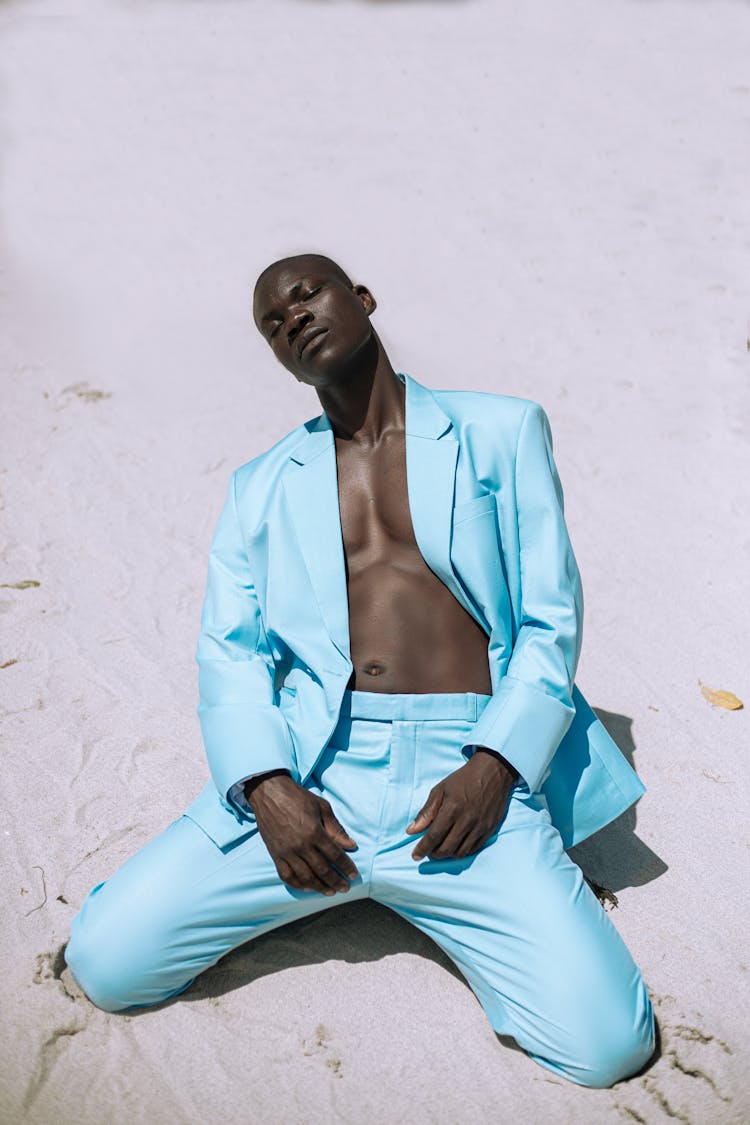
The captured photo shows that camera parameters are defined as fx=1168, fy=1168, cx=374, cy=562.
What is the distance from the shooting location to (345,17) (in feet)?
32.8

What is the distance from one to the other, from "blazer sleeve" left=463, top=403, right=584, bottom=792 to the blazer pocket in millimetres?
84

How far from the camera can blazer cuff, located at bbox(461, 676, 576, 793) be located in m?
2.79

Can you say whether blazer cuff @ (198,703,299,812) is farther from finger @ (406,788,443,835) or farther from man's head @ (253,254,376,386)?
man's head @ (253,254,376,386)

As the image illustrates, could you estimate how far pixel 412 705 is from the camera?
294cm

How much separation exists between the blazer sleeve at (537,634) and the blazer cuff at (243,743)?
464 millimetres

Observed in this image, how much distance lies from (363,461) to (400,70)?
7256 mm

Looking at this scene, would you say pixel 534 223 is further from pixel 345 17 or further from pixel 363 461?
pixel 363 461

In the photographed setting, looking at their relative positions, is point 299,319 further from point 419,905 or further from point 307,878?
point 419,905

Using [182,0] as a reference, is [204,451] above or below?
below

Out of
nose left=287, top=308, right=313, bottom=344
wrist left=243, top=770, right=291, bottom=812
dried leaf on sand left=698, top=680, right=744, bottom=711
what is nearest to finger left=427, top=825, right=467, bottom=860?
wrist left=243, top=770, right=291, bottom=812

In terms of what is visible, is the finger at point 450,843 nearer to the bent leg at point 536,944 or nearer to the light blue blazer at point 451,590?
the bent leg at point 536,944

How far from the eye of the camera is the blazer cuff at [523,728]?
2.79 metres

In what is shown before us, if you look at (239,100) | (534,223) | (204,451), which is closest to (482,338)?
(534,223)

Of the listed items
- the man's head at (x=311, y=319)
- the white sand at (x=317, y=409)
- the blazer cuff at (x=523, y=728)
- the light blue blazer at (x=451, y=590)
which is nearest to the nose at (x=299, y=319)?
the man's head at (x=311, y=319)
